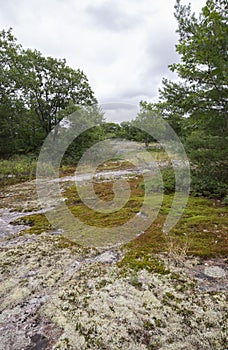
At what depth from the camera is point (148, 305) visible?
2.11 meters

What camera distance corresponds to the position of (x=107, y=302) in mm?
2178

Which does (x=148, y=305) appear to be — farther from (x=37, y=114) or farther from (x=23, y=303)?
(x=37, y=114)

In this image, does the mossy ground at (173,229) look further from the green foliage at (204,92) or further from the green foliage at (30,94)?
the green foliage at (30,94)

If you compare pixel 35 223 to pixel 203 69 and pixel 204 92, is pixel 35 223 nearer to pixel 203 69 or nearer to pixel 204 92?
pixel 204 92

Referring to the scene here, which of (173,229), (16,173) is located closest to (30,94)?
(16,173)

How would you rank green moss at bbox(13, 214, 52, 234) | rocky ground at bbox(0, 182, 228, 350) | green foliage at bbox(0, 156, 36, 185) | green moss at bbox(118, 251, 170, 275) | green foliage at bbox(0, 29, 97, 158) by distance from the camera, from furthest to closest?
green foliage at bbox(0, 29, 97, 158), green foliage at bbox(0, 156, 36, 185), green moss at bbox(13, 214, 52, 234), green moss at bbox(118, 251, 170, 275), rocky ground at bbox(0, 182, 228, 350)

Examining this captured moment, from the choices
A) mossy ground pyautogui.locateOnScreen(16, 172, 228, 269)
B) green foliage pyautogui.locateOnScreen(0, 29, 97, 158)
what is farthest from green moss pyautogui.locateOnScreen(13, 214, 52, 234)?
green foliage pyautogui.locateOnScreen(0, 29, 97, 158)

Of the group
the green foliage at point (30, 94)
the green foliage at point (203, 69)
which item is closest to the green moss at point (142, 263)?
the green foliage at point (203, 69)

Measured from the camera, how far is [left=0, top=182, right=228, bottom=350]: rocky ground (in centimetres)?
175

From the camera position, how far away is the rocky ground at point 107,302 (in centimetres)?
175

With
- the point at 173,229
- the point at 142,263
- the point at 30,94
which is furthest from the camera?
the point at 30,94

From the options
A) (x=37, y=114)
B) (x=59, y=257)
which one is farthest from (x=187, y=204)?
(x=37, y=114)

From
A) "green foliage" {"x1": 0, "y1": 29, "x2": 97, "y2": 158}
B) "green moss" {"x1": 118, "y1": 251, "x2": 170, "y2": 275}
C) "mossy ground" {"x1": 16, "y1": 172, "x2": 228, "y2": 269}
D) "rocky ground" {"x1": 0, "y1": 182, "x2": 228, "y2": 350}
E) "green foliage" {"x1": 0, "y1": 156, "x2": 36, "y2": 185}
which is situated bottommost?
"rocky ground" {"x1": 0, "y1": 182, "x2": 228, "y2": 350}

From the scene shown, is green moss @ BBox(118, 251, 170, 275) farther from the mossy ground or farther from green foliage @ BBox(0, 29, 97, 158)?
green foliage @ BBox(0, 29, 97, 158)
